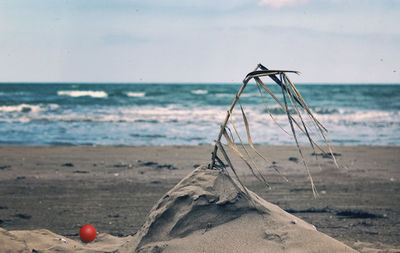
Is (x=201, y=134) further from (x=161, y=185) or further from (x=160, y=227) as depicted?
(x=160, y=227)

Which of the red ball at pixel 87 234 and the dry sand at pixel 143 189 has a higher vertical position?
the red ball at pixel 87 234

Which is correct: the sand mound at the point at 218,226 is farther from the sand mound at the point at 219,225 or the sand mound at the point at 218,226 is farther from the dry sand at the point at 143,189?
the dry sand at the point at 143,189

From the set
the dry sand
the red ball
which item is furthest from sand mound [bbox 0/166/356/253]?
the red ball

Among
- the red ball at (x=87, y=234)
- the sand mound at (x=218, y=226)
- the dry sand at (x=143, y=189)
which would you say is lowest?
the dry sand at (x=143, y=189)

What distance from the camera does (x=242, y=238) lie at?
229 cm

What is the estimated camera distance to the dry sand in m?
3.76

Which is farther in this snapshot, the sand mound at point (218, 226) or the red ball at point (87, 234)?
the red ball at point (87, 234)

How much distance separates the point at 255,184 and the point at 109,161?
2.77 metres

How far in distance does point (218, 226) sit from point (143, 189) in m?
2.82

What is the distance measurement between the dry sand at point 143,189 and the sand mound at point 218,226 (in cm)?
11

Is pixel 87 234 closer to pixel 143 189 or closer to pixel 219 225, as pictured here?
pixel 219 225

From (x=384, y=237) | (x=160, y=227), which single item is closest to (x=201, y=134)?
(x=384, y=237)

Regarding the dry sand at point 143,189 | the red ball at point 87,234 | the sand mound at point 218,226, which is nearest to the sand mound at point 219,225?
the sand mound at point 218,226

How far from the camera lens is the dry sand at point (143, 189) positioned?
376 cm
